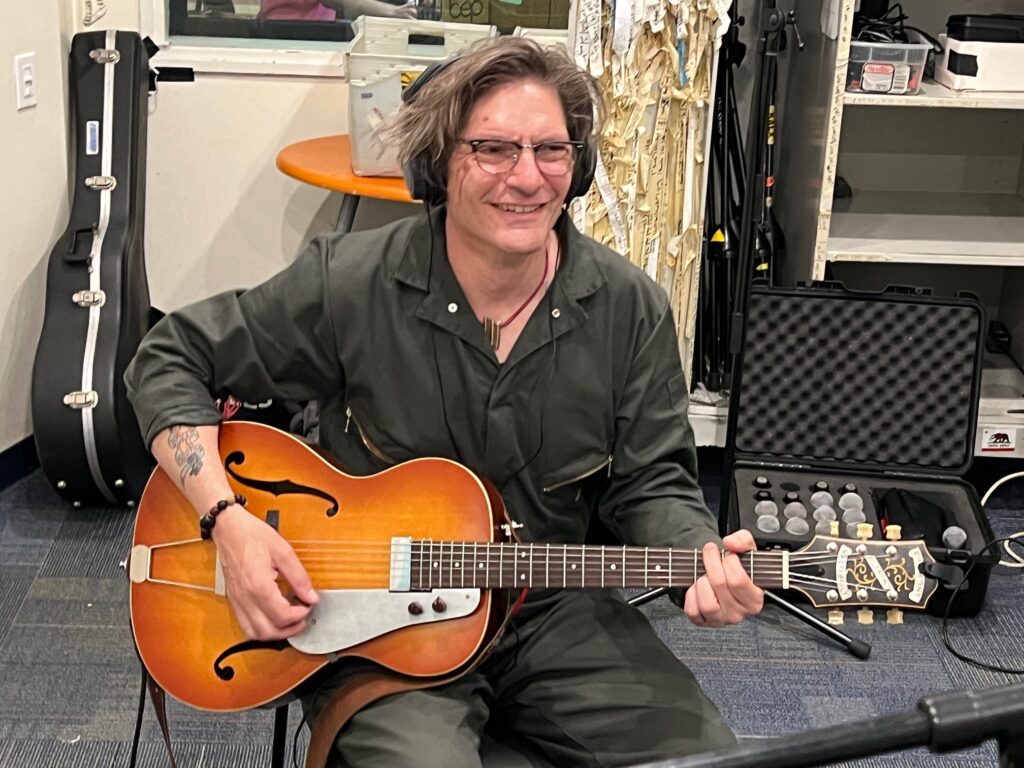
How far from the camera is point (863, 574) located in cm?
146

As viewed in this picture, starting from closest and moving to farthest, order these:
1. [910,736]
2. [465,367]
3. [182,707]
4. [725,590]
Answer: [910,736] < [725,590] < [465,367] < [182,707]

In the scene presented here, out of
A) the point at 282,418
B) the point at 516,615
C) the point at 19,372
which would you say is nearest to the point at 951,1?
the point at 282,418

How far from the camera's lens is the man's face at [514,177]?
59.8 inches

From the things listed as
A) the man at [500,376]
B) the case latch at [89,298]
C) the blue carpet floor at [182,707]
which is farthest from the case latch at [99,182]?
the man at [500,376]

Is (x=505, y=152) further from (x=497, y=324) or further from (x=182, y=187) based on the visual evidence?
(x=182, y=187)

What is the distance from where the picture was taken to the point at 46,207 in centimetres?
299

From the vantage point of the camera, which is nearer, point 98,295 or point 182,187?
point 98,295

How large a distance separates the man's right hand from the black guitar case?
1339 mm

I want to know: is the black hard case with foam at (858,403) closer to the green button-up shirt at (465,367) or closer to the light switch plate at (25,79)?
the green button-up shirt at (465,367)

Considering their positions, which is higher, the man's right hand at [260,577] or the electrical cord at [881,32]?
the electrical cord at [881,32]

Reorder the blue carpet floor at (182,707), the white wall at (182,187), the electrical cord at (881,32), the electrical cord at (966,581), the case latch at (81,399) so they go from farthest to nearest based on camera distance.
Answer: the white wall at (182,187) < the case latch at (81,399) < the electrical cord at (881,32) < the electrical cord at (966,581) < the blue carpet floor at (182,707)

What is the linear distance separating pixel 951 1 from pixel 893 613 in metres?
2.13

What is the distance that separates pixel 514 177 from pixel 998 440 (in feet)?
6.09

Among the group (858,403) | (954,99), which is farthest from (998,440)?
(954,99)
